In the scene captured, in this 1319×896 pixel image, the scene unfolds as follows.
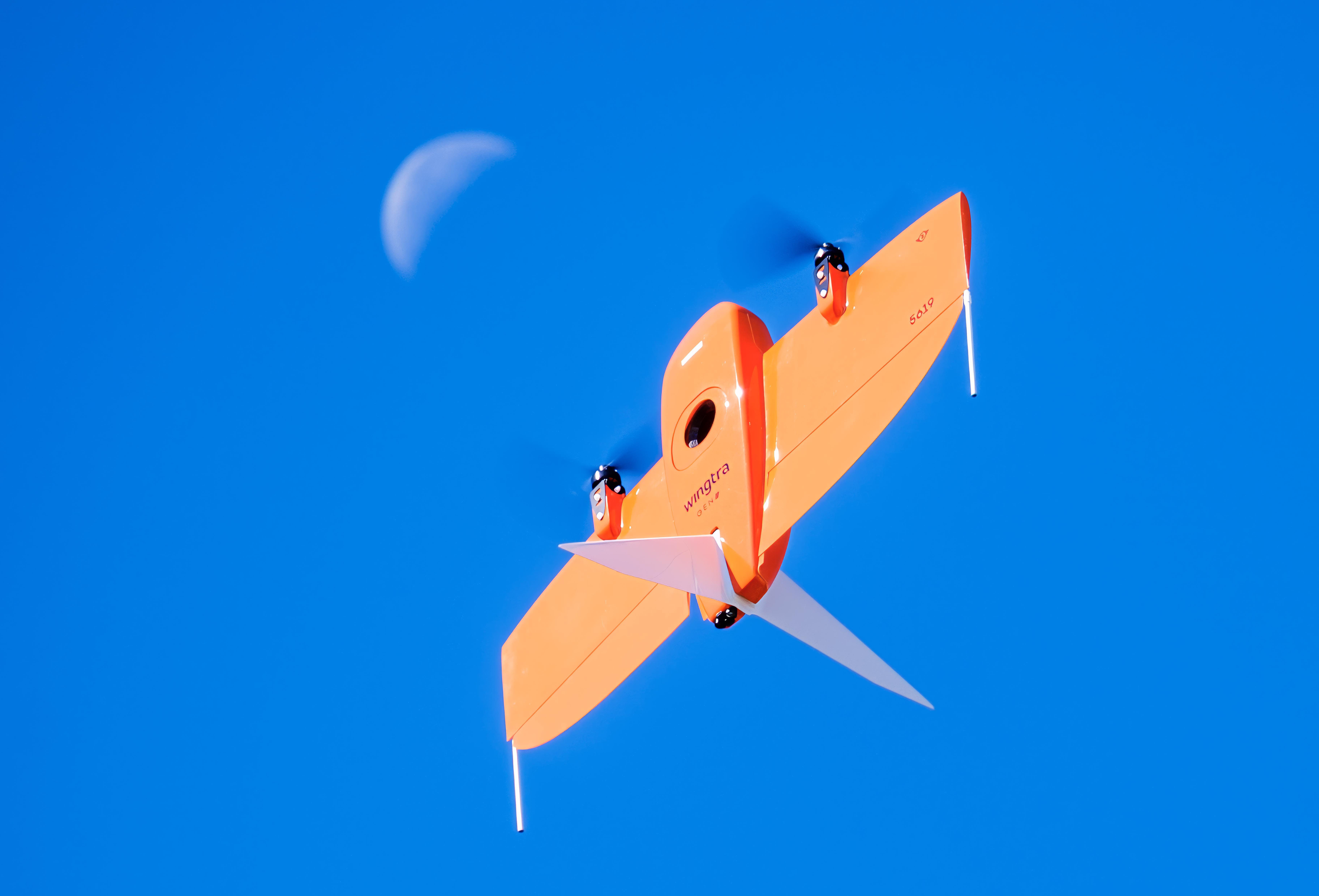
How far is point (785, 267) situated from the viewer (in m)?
14.3

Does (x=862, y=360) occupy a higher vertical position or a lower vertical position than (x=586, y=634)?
lower

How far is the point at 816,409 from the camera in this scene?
1331cm

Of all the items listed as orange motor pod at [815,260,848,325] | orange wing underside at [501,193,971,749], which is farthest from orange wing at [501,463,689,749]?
orange motor pod at [815,260,848,325]

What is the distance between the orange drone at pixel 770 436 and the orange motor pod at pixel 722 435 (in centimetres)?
2

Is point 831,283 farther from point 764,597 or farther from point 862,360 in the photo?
point 764,597

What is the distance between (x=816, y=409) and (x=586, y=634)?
4723 mm

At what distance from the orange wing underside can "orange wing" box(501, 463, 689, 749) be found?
2 cm

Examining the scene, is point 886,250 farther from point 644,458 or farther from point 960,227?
point 644,458

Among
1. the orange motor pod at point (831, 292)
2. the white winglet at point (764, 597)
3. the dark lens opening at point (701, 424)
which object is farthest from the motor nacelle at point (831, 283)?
the white winglet at point (764, 597)

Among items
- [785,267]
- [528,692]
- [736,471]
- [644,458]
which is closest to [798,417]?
[736,471]

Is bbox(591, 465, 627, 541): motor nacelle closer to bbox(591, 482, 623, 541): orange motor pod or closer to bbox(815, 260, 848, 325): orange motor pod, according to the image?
bbox(591, 482, 623, 541): orange motor pod

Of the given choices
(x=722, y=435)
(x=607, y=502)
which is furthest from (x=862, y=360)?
(x=607, y=502)

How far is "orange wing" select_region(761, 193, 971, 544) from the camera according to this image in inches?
488

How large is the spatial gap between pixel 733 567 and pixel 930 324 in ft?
9.72
